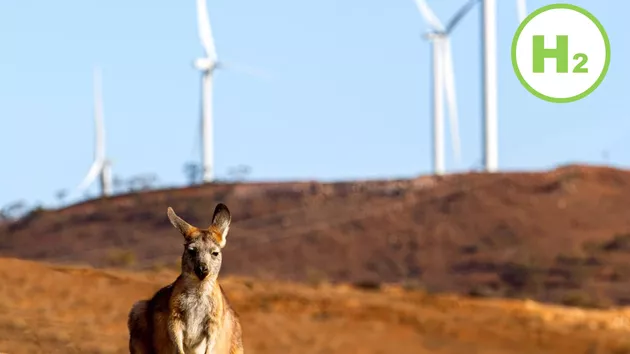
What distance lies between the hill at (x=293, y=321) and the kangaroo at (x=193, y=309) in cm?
776

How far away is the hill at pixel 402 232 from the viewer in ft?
201

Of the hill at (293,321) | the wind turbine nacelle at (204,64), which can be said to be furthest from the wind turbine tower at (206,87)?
the hill at (293,321)

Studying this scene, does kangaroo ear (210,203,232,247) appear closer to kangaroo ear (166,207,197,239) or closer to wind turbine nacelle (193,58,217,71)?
kangaroo ear (166,207,197,239)

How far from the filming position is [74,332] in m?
23.5

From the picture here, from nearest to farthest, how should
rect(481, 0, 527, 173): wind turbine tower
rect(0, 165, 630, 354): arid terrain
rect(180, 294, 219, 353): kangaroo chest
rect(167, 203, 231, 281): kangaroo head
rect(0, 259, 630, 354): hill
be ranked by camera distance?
rect(167, 203, 231, 281): kangaroo head
rect(180, 294, 219, 353): kangaroo chest
rect(0, 259, 630, 354): hill
rect(0, 165, 630, 354): arid terrain
rect(481, 0, 527, 173): wind turbine tower

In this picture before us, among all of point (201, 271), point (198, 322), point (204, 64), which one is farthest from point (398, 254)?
point (201, 271)

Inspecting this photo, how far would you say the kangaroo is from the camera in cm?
1324

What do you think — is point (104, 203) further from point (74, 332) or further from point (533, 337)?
point (74, 332)

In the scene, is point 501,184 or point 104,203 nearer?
point 501,184

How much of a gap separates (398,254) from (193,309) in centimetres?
5240

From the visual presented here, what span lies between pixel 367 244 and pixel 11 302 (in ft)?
137

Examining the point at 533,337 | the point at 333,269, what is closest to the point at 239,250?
the point at 333,269

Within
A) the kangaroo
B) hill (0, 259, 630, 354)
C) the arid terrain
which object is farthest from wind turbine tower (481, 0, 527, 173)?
the kangaroo

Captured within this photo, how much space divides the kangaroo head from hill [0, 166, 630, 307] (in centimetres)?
4308
